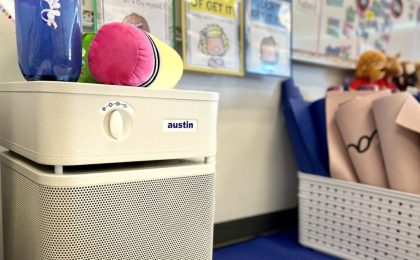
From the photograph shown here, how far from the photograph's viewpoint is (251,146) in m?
1.06

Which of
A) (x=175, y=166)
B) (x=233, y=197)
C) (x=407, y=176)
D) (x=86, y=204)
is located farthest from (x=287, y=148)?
(x=86, y=204)

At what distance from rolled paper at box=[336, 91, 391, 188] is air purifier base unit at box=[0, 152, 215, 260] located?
53cm

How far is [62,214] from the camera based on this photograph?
41 centimetres

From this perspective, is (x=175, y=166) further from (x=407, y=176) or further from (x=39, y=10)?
(x=407, y=176)

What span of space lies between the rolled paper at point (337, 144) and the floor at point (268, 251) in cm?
23

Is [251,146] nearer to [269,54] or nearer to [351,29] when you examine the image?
[269,54]

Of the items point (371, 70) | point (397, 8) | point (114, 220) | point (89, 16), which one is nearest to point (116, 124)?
point (114, 220)

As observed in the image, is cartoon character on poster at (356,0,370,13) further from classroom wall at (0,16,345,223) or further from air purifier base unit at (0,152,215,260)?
air purifier base unit at (0,152,215,260)

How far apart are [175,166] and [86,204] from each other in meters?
0.13

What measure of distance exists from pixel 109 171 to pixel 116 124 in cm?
6

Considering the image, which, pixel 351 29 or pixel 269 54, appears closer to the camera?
pixel 269 54

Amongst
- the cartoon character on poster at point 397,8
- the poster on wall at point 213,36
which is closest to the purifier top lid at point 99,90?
the poster on wall at point 213,36

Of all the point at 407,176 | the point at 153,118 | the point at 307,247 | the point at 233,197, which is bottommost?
the point at 307,247

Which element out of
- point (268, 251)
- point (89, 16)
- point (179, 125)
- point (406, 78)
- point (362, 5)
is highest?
point (362, 5)
